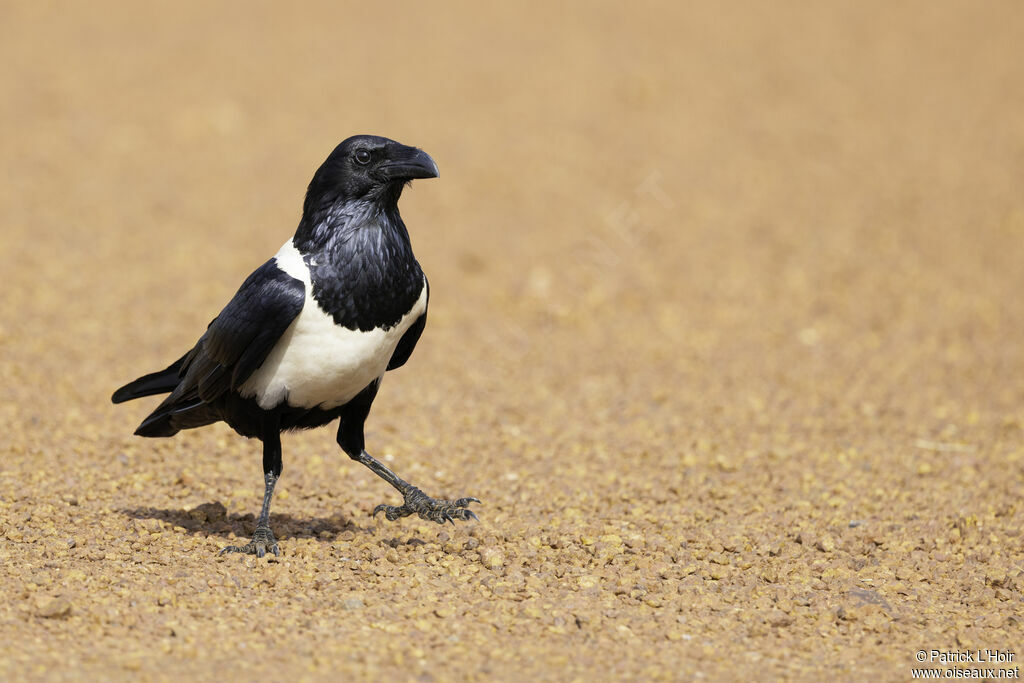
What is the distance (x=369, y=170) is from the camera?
552cm

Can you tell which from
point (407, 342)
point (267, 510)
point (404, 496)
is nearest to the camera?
point (267, 510)

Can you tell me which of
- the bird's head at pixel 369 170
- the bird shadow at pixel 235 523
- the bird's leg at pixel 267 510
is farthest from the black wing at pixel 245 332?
the bird shadow at pixel 235 523

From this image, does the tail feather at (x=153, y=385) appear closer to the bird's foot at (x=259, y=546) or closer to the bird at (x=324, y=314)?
the bird at (x=324, y=314)

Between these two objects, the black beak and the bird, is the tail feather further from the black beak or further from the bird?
the black beak

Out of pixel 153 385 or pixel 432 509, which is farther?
pixel 153 385

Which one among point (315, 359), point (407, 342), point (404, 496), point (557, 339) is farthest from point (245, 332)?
point (557, 339)

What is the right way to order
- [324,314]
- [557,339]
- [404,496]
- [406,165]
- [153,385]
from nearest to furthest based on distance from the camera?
[324,314] → [406,165] → [404,496] → [153,385] → [557,339]

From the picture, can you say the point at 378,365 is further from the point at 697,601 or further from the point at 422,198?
the point at 422,198

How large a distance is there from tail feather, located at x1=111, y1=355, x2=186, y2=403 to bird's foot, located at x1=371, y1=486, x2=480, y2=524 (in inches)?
52.7

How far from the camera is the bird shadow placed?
5988 millimetres

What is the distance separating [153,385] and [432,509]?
1.71 metres

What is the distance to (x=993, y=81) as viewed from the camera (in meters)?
16.9

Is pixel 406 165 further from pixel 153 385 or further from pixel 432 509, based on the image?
pixel 153 385

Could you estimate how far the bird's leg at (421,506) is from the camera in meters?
6.03
